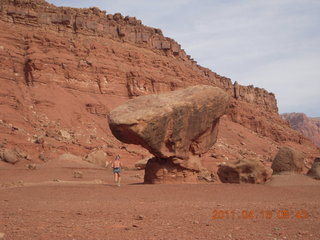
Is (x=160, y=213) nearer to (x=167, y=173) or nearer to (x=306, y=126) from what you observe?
(x=167, y=173)

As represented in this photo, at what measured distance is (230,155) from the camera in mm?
41312

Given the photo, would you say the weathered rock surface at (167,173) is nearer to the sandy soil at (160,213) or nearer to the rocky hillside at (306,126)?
the sandy soil at (160,213)

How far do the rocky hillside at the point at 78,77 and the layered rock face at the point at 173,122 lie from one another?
14791mm

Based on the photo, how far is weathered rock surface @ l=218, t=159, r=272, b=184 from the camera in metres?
15.1

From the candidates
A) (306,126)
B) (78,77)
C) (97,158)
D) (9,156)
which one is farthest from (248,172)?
(306,126)

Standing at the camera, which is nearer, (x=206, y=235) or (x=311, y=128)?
(x=206, y=235)

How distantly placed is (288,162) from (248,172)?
4597mm

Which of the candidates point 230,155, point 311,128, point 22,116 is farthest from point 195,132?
point 311,128

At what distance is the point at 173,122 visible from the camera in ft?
47.1

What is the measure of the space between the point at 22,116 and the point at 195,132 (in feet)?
72.5

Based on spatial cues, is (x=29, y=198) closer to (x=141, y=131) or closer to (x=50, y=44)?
(x=141, y=131)

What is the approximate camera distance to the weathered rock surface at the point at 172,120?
Answer: 13664 millimetres
